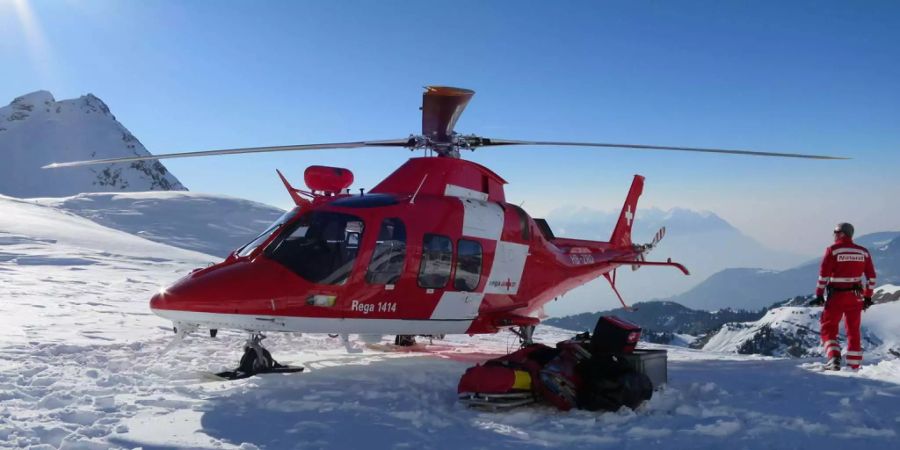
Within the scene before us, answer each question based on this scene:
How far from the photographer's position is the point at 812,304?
342 inches

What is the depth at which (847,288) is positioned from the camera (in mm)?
8656

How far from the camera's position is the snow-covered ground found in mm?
5109

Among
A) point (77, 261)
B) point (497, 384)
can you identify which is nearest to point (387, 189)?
point (497, 384)

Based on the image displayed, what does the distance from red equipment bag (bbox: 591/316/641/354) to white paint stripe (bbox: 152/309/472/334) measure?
2850 millimetres

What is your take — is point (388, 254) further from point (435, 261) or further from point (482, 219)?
point (482, 219)

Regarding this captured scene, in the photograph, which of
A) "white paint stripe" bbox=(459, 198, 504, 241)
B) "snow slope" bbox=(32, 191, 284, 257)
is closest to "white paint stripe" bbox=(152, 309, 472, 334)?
"white paint stripe" bbox=(459, 198, 504, 241)

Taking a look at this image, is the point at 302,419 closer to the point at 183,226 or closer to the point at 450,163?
the point at 450,163

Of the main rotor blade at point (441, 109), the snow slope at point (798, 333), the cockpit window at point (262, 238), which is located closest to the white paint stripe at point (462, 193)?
the main rotor blade at point (441, 109)

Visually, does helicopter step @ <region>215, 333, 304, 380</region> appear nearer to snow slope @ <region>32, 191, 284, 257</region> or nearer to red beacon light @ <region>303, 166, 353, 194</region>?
red beacon light @ <region>303, 166, 353, 194</region>

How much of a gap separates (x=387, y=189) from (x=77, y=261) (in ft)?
49.4

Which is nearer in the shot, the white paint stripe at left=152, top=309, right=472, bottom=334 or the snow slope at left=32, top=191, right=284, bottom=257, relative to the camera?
the white paint stripe at left=152, top=309, right=472, bottom=334

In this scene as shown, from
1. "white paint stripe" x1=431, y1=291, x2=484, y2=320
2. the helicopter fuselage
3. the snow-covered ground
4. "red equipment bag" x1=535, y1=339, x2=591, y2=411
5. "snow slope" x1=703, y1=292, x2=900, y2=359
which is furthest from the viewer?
"snow slope" x1=703, y1=292, x2=900, y2=359

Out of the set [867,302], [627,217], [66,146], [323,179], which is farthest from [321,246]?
[66,146]

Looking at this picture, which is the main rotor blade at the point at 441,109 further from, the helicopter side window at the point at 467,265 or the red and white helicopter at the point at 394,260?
the helicopter side window at the point at 467,265
